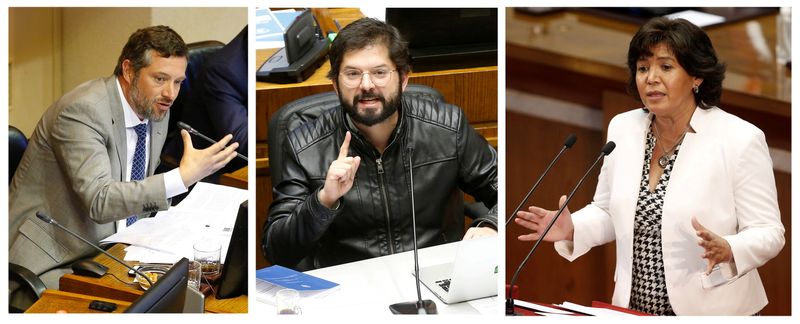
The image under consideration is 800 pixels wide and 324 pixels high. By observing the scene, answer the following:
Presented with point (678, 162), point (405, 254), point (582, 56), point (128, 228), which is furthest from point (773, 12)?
point (128, 228)

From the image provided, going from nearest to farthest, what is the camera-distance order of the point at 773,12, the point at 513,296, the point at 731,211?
the point at 731,211
the point at 513,296
the point at 773,12

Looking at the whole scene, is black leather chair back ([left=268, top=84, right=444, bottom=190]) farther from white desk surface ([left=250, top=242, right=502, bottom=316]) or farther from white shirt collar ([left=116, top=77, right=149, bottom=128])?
white shirt collar ([left=116, top=77, right=149, bottom=128])

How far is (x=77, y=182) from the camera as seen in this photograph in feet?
11.8

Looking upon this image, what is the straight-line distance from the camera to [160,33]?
3512 mm

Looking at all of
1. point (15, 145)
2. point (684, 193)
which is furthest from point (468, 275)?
point (15, 145)

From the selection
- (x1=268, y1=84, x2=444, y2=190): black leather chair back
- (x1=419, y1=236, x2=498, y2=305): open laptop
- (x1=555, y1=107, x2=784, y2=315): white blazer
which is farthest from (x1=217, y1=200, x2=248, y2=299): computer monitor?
(x1=555, y1=107, x2=784, y2=315): white blazer

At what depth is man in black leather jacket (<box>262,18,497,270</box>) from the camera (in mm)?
3242

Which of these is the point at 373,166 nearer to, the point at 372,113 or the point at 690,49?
the point at 372,113

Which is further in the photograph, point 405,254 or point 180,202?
point 180,202

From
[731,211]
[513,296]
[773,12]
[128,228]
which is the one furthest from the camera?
[773,12]

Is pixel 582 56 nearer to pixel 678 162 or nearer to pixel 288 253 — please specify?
pixel 678 162

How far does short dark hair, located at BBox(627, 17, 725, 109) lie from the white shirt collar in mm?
1427

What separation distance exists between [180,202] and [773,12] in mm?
2520
